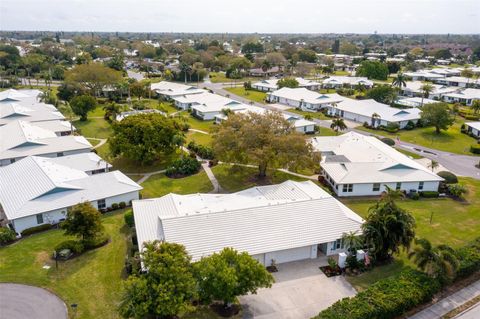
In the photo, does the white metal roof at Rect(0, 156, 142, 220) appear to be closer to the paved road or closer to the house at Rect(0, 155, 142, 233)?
the house at Rect(0, 155, 142, 233)

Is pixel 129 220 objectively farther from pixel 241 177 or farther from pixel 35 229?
pixel 241 177

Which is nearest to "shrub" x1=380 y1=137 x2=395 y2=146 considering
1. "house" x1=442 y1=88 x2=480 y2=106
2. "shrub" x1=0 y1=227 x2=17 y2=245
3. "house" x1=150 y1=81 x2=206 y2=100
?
"house" x1=442 y1=88 x2=480 y2=106

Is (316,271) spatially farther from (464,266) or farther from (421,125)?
(421,125)

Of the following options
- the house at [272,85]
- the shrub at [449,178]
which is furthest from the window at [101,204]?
the house at [272,85]

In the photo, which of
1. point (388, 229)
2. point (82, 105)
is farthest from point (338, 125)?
point (82, 105)

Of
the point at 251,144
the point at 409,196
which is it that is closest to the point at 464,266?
the point at 409,196

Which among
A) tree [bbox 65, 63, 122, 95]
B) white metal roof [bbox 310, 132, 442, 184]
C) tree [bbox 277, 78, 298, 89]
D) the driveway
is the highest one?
tree [bbox 65, 63, 122, 95]

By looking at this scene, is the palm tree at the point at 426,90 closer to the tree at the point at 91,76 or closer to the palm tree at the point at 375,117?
the palm tree at the point at 375,117
